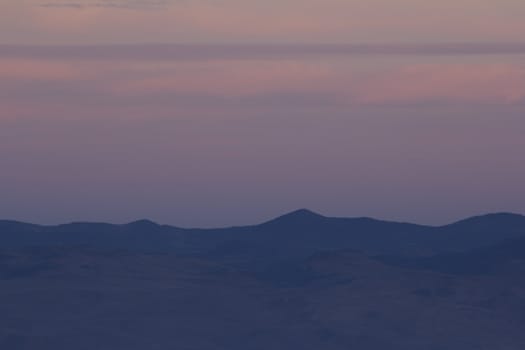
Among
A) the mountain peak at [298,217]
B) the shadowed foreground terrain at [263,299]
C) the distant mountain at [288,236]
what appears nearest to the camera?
the shadowed foreground terrain at [263,299]

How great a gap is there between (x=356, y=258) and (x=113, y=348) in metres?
23.6

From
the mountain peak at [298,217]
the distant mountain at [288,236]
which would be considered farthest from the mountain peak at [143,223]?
the mountain peak at [298,217]

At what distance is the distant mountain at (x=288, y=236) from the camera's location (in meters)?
92.3

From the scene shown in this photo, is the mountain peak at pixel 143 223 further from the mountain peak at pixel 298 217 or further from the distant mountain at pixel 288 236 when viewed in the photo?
the mountain peak at pixel 298 217

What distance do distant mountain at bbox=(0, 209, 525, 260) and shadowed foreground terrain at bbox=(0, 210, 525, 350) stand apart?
54.5 inches

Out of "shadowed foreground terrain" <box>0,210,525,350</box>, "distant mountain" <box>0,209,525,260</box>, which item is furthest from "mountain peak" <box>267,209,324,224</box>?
"shadowed foreground terrain" <box>0,210,525,350</box>

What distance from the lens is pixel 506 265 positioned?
236 feet

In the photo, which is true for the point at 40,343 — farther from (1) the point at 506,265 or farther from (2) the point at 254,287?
(1) the point at 506,265

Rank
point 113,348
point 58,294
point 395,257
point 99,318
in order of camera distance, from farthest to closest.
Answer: point 395,257 < point 58,294 < point 99,318 < point 113,348

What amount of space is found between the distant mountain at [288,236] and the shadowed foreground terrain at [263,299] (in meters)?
1.38

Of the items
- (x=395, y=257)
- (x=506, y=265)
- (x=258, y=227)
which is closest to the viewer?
(x=506, y=265)

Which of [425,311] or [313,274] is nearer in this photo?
[425,311]

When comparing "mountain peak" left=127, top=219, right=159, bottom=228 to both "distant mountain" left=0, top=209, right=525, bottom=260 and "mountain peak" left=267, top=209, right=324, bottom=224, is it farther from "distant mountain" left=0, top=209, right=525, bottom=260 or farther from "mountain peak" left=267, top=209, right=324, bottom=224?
"mountain peak" left=267, top=209, right=324, bottom=224

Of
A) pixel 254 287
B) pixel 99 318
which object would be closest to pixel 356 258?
pixel 254 287
